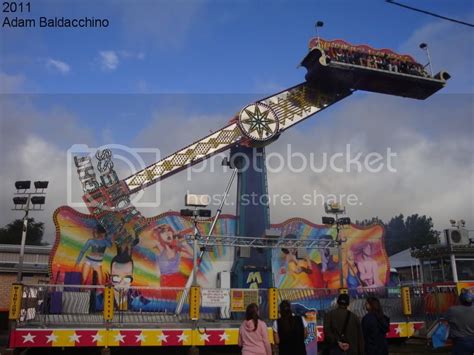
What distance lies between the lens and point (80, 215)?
20531 mm

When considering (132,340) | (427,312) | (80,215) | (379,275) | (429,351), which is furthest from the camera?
(379,275)

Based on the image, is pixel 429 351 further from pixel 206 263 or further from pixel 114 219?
pixel 114 219

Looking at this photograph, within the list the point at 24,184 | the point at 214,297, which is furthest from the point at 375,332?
the point at 24,184

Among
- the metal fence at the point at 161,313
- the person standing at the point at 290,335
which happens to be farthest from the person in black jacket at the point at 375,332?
the metal fence at the point at 161,313

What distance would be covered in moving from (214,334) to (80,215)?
10.7 metres

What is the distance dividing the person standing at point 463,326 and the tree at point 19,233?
55.8m

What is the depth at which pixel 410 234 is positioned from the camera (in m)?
74.4

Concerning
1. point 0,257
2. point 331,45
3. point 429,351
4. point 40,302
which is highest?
point 331,45

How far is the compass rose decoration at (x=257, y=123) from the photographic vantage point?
843 inches

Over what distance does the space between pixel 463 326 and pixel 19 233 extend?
59340mm

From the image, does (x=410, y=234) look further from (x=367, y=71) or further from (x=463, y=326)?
(x=463, y=326)

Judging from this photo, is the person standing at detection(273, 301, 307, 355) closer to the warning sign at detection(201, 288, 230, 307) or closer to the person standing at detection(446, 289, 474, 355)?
the person standing at detection(446, 289, 474, 355)

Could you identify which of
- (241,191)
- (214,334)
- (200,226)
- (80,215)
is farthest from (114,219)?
(214,334)

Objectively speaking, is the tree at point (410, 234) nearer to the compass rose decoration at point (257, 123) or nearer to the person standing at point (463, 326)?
the compass rose decoration at point (257, 123)
